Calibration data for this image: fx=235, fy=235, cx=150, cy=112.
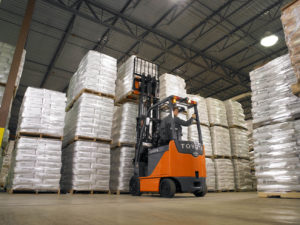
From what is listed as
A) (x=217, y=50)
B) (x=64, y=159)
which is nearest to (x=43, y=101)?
(x=64, y=159)

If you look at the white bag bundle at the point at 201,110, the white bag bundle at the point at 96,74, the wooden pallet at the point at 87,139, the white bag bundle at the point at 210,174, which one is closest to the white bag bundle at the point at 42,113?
the wooden pallet at the point at 87,139

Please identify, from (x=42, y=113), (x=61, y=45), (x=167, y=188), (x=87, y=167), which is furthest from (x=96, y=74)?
(x=61, y=45)

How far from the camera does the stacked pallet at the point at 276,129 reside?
435 centimetres

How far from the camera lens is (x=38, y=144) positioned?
5.86 meters

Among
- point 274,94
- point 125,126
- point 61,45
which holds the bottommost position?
point 125,126

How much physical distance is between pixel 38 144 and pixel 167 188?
3.38 m

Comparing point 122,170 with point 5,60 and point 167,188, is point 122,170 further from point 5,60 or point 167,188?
point 5,60

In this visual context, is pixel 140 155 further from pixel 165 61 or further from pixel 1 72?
pixel 165 61

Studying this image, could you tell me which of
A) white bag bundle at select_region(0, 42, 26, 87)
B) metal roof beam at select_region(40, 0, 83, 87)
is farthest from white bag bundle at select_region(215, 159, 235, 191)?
metal roof beam at select_region(40, 0, 83, 87)

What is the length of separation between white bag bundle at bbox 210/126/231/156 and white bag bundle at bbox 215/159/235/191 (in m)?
Result: 0.32

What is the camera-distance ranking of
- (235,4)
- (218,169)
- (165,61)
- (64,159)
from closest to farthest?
(64,159)
(218,169)
(235,4)
(165,61)

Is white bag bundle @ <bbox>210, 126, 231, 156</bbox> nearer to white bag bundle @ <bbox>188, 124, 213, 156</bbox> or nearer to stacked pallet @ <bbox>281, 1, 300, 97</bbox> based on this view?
white bag bundle @ <bbox>188, 124, 213, 156</bbox>

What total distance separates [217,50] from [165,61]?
2.85m

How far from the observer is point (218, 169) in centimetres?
880
